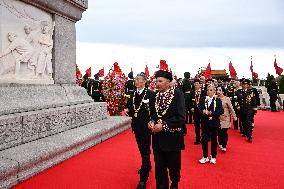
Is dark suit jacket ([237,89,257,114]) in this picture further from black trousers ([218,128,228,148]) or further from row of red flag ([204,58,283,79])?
row of red flag ([204,58,283,79])

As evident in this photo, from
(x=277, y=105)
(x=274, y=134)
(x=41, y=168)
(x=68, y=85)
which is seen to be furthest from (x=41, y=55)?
(x=277, y=105)

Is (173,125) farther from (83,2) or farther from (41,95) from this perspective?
(83,2)

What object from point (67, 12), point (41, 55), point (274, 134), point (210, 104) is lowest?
point (274, 134)

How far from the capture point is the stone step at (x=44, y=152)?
448 centimetres

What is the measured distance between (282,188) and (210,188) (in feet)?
3.72

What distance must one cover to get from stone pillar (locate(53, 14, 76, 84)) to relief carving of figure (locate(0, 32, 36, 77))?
98 cm

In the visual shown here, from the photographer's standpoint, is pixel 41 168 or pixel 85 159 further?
pixel 85 159

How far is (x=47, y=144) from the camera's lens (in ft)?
18.5

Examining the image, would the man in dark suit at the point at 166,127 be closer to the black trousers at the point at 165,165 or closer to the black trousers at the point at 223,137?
the black trousers at the point at 165,165

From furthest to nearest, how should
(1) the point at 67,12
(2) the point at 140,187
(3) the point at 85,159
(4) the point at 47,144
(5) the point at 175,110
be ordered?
(1) the point at 67,12, (3) the point at 85,159, (4) the point at 47,144, (2) the point at 140,187, (5) the point at 175,110

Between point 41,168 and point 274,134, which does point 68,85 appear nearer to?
point 41,168

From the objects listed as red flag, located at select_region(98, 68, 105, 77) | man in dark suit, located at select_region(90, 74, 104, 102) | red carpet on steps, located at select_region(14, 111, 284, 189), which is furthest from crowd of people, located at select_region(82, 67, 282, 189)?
red flag, located at select_region(98, 68, 105, 77)

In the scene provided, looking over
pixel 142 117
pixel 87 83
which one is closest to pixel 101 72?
pixel 87 83

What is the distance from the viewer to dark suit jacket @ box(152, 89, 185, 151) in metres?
3.87
